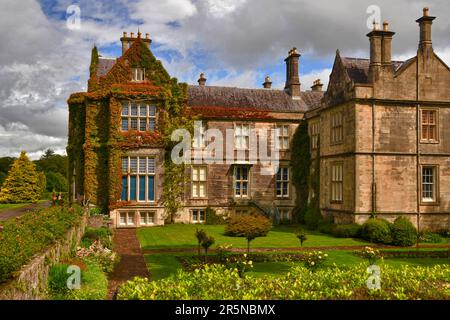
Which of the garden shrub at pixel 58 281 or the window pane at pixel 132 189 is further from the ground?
the window pane at pixel 132 189

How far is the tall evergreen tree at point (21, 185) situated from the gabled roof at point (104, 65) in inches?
1081

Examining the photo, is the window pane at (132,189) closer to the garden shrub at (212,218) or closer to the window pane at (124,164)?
the window pane at (124,164)

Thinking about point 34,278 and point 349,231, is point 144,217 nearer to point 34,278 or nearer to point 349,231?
point 349,231

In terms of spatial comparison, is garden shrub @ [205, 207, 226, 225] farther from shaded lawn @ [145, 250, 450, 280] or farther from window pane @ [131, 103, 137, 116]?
shaded lawn @ [145, 250, 450, 280]

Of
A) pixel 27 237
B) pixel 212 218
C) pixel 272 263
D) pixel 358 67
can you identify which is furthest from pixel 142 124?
pixel 27 237

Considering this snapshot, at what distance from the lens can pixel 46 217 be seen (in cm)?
1523

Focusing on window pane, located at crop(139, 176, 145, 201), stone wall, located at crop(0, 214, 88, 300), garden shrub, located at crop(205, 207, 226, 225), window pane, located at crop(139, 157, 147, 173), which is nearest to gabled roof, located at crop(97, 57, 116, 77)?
window pane, located at crop(139, 157, 147, 173)

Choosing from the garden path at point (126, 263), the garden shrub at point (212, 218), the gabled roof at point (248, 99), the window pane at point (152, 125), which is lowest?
the garden path at point (126, 263)

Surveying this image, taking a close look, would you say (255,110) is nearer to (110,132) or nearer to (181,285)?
(110,132)

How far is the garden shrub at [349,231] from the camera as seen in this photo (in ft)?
77.2

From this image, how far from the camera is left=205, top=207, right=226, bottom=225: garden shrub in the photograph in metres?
30.8

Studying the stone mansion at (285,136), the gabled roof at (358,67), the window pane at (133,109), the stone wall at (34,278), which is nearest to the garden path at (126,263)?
the stone wall at (34,278)

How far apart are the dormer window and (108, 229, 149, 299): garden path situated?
425 inches
